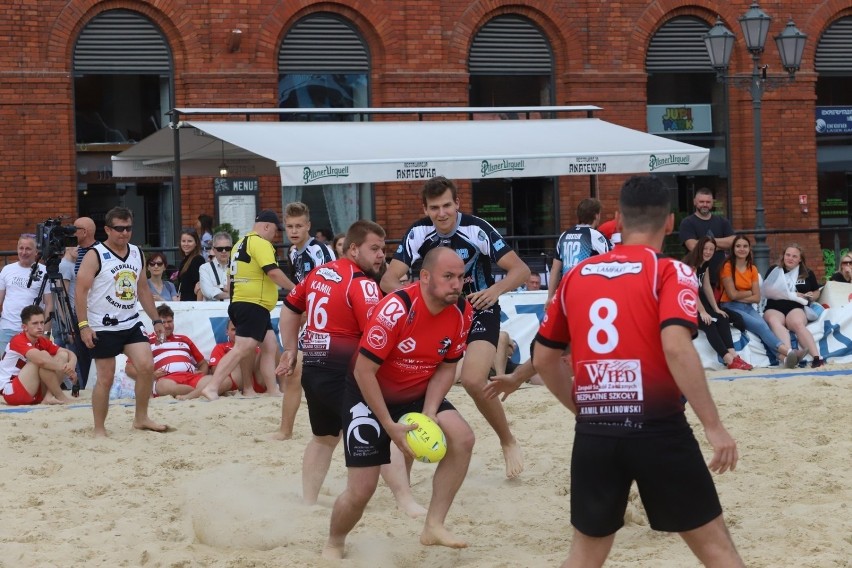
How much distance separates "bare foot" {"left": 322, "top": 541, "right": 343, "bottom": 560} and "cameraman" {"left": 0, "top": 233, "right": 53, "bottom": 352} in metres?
7.23

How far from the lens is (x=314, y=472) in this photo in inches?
303

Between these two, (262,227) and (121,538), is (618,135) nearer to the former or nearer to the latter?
(262,227)

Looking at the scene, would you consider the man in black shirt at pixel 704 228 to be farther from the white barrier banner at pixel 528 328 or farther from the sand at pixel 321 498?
the sand at pixel 321 498

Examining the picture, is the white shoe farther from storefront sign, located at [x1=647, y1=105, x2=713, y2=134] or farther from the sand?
storefront sign, located at [x1=647, y1=105, x2=713, y2=134]

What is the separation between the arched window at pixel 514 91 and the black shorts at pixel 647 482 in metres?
16.7

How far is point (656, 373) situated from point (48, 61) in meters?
16.6

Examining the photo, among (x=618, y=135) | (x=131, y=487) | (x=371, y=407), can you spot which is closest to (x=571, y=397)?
(x=371, y=407)

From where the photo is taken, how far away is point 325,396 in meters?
7.29

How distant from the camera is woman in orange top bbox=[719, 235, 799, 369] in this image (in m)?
14.4

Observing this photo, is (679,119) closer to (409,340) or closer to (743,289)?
(743,289)

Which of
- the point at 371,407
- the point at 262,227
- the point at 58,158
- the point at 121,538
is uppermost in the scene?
the point at 58,158

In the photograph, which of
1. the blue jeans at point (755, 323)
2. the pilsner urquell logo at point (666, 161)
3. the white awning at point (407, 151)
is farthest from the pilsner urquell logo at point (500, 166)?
the blue jeans at point (755, 323)

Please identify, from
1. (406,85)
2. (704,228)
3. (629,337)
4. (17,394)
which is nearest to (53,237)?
(17,394)

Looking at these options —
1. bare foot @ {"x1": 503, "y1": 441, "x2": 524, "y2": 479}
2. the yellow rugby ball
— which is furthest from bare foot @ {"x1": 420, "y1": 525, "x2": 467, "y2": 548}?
bare foot @ {"x1": 503, "y1": 441, "x2": 524, "y2": 479}
